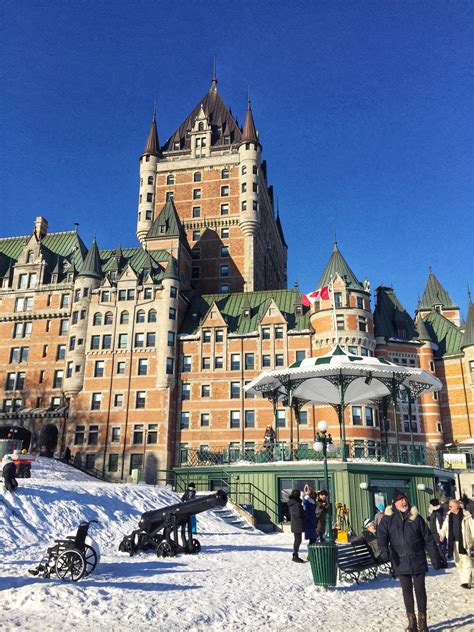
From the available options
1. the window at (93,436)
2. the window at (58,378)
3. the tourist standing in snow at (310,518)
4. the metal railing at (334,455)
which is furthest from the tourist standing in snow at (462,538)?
the window at (58,378)

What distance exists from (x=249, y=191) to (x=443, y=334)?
2823cm

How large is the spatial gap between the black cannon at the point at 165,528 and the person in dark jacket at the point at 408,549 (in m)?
8.80

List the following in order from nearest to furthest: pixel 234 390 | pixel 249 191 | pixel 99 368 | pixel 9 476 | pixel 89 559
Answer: pixel 89 559 → pixel 9 476 → pixel 234 390 → pixel 99 368 → pixel 249 191

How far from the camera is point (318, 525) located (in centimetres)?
2038

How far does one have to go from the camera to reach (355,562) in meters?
14.3

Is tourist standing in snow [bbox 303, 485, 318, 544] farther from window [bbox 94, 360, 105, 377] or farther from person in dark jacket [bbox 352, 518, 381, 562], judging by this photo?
window [bbox 94, 360, 105, 377]

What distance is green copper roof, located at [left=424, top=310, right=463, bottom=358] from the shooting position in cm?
5638

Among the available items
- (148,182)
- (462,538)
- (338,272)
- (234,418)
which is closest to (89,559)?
(462,538)

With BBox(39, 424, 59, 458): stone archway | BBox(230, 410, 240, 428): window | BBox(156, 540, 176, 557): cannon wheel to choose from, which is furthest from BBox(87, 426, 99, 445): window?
BBox(156, 540, 176, 557): cannon wheel

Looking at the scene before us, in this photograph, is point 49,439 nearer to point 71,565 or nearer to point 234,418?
point 234,418

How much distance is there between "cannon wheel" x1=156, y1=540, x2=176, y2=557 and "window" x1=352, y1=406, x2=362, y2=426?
34.0 meters

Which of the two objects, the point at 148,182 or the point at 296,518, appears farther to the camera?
the point at 148,182

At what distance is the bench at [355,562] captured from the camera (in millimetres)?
13820

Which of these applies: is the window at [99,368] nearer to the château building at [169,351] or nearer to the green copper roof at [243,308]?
the château building at [169,351]
